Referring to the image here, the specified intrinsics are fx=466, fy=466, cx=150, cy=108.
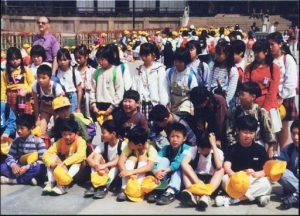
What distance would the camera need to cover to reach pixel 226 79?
5.30 metres

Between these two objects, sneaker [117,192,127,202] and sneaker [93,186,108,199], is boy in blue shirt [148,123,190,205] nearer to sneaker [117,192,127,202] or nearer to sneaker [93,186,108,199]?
sneaker [117,192,127,202]

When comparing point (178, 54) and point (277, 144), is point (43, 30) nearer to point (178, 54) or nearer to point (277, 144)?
point (178, 54)

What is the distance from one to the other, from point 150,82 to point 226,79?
2.85 feet

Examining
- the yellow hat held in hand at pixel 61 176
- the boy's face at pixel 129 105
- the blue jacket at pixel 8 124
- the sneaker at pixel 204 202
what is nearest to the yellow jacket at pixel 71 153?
the yellow hat held in hand at pixel 61 176

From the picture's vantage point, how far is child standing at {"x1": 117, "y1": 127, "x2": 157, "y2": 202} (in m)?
4.55

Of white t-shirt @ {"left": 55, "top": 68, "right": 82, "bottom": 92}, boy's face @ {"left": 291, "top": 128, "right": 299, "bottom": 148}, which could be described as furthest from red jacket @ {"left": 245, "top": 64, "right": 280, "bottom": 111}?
white t-shirt @ {"left": 55, "top": 68, "right": 82, "bottom": 92}

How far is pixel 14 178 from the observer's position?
502 cm

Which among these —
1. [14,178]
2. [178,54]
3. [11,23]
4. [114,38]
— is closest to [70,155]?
[14,178]

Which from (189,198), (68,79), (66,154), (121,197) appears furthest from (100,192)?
(68,79)

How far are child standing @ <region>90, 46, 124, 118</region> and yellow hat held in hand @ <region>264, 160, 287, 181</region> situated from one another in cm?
193

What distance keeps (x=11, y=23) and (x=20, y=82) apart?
106 feet

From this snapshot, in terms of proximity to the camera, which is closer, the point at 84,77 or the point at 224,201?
the point at 224,201

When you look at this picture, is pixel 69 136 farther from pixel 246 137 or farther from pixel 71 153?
pixel 246 137

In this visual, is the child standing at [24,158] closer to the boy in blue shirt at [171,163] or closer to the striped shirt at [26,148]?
the striped shirt at [26,148]
